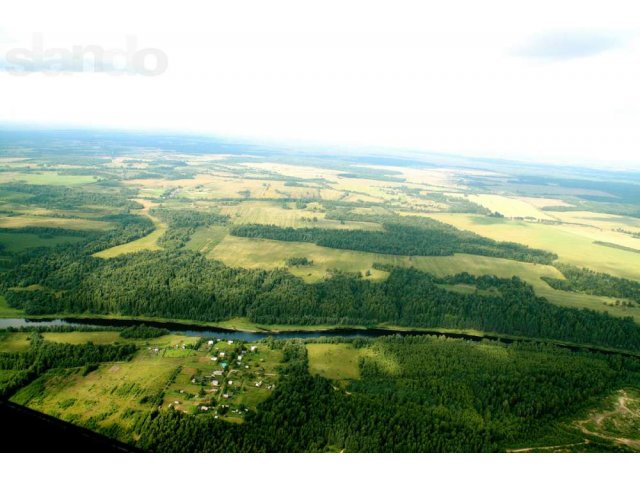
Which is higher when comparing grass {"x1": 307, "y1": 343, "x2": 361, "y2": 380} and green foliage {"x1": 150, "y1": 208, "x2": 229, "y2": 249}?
green foliage {"x1": 150, "y1": 208, "x2": 229, "y2": 249}

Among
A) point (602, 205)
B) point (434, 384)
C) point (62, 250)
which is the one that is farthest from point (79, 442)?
point (602, 205)

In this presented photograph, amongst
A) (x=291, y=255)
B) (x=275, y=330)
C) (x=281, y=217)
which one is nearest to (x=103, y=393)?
(x=275, y=330)

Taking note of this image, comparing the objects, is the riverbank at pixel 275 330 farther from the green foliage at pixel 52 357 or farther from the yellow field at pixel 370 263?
the yellow field at pixel 370 263

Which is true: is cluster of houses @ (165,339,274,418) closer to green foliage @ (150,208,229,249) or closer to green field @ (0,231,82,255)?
green foliage @ (150,208,229,249)

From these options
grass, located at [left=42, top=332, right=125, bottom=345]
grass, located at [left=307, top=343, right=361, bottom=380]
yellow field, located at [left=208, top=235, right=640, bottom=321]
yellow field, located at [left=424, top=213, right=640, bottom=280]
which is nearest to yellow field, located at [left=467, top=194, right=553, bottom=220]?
yellow field, located at [left=424, top=213, right=640, bottom=280]

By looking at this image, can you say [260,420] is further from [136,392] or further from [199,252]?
[199,252]

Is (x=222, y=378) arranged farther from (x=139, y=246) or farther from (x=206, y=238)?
(x=206, y=238)
